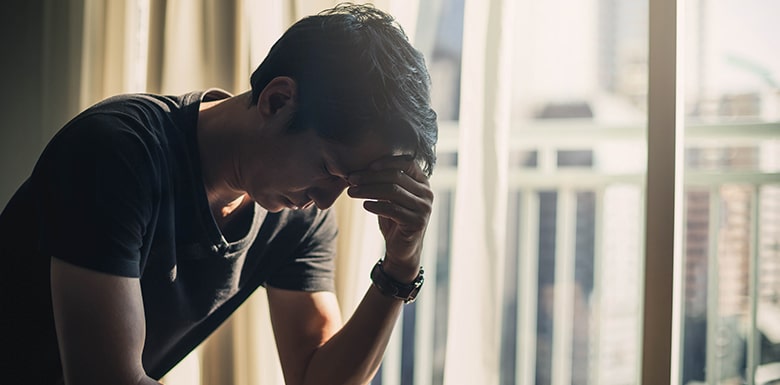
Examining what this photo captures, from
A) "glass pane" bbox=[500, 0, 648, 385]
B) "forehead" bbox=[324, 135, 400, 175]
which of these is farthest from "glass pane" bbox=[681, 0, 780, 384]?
"forehead" bbox=[324, 135, 400, 175]

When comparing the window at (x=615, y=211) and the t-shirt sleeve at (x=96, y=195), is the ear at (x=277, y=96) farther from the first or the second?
the window at (x=615, y=211)

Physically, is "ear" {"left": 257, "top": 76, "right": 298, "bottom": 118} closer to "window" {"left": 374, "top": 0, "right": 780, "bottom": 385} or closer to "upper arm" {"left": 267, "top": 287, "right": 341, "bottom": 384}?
"upper arm" {"left": 267, "top": 287, "right": 341, "bottom": 384}

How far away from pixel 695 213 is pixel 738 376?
0.54 meters

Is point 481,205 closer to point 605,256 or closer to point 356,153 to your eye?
point 356,153

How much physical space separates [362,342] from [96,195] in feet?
1.81

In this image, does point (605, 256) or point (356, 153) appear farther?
point (605, 256)

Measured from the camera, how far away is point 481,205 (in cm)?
163

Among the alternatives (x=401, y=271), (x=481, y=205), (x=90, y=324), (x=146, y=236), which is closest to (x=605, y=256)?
(x=481, y=205)

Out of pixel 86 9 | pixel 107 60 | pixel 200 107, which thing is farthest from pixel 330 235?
pixel 86 9

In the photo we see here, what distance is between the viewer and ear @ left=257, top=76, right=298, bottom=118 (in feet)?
3.72

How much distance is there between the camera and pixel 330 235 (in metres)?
1.46

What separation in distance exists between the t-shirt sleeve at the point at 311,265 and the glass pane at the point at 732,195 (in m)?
1.22

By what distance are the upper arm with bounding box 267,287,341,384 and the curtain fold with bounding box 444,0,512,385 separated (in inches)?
13.6

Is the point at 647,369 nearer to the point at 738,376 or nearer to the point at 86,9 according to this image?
the point at 738,376
